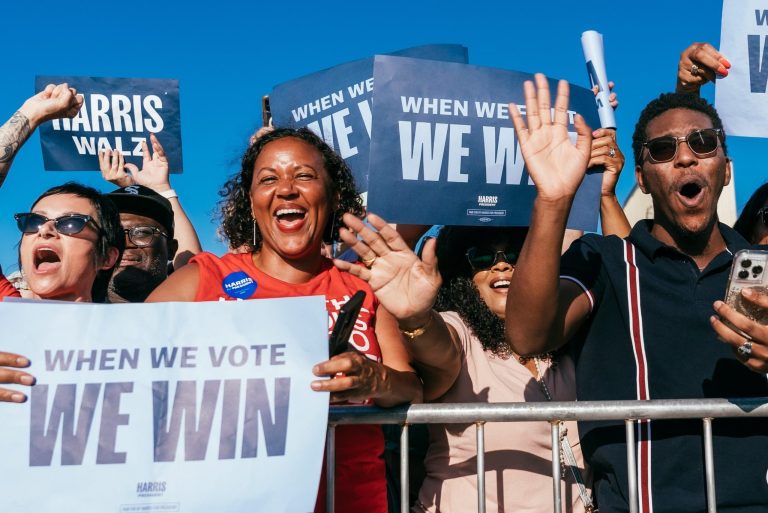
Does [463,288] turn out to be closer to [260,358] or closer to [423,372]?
[423,372]

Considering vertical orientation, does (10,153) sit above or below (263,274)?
above

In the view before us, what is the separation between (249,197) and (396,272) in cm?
112

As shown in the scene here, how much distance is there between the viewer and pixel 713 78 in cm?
416

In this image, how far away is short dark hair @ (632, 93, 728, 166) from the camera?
10.8 ft

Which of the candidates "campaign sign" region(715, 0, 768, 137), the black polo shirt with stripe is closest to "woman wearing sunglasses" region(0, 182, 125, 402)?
the black polo shirt with stripe

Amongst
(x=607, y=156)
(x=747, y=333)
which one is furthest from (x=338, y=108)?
(x=747, y=333)

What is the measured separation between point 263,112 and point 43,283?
2.04 meters

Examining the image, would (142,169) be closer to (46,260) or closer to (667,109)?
(46,260)

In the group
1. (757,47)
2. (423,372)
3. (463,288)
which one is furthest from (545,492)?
(757,47)

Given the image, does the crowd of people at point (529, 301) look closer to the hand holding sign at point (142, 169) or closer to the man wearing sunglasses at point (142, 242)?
the man wearing sunglasses at point (142, 242)

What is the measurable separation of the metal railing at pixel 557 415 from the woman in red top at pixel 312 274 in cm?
8

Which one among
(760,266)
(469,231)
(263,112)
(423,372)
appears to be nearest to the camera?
(760,266)

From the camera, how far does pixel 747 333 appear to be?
254 centimetres

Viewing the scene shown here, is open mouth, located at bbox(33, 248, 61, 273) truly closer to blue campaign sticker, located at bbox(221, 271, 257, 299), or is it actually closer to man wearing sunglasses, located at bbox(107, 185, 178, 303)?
blue campaign sticker, located at bbox(221, 271, 257, 299)
